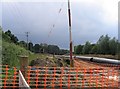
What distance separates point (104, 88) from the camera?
14664 millimetres

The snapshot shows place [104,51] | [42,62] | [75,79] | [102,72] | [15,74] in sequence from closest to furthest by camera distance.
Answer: [15,74] → [75,79] → [102,72] → [42,62] → [104,51]

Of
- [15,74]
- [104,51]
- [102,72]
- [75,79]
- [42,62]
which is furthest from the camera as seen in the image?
[104,51]

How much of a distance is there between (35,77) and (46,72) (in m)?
1.04

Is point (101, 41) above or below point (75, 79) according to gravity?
above

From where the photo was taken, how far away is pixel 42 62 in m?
22.3

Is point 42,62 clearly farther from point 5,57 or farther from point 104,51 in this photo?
point 104,51

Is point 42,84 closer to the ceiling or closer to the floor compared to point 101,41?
closer to the floor

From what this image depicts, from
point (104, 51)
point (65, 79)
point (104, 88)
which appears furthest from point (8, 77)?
point (104, 51)

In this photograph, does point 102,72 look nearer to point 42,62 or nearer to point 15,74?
point 42,62

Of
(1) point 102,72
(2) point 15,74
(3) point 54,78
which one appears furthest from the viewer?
(1) point 102,72

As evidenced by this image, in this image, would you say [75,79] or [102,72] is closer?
[75,79]

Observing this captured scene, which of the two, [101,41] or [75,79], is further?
[101,41]

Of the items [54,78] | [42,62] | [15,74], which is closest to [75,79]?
[54,78]

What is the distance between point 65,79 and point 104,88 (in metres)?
2.58
